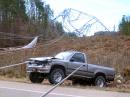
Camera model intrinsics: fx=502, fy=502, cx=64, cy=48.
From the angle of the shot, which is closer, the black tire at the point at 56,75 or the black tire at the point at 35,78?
the black tire at the point at 56,75

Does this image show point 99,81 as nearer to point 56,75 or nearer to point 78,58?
point 78,58

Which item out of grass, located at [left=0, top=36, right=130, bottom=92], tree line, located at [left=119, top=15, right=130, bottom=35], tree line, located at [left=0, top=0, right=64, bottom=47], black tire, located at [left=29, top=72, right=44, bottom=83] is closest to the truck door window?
black tire, located at [left=29, top=72, right=44, bottom=83]

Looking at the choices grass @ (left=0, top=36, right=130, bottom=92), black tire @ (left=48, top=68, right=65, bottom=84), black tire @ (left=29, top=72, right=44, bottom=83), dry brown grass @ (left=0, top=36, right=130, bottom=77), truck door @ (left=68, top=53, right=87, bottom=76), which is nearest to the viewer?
black tire @ (left=48, top=68, right=65, bottom=84)

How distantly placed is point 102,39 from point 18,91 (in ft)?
87.4

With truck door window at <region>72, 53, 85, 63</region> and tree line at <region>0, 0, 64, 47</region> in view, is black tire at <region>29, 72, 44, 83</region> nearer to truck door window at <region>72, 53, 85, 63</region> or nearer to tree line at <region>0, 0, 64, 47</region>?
truck door window at <region>72, 53, 85, 63</region>

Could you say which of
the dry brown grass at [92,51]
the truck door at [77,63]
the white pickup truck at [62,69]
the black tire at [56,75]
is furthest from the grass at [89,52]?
the truck door at [77,63]

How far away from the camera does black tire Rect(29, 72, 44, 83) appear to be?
22.9 m

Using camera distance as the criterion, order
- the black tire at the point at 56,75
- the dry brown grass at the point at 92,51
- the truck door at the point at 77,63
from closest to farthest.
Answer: the black tire at the point at 56,75 → the truck door at the point at 77,63 → the dry brown grass at the point at 92,51

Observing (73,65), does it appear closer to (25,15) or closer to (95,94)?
(95,94)

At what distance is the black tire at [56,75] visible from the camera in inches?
870

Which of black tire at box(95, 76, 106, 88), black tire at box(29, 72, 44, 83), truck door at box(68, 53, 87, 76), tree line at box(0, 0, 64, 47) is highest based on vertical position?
tree line at box(0, 0, 64, 47)

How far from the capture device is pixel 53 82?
22047mm

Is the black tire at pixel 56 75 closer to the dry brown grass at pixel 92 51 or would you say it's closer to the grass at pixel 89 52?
the grass at pixel 89 52

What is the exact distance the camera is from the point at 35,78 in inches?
915
